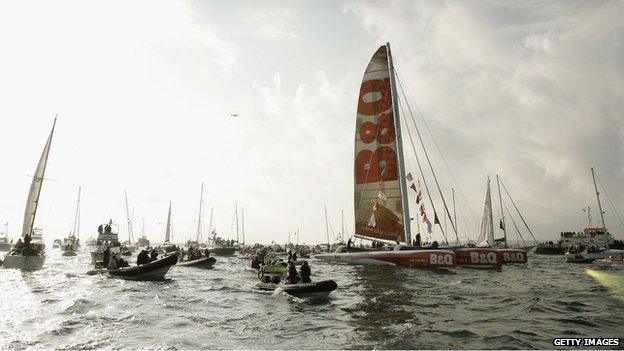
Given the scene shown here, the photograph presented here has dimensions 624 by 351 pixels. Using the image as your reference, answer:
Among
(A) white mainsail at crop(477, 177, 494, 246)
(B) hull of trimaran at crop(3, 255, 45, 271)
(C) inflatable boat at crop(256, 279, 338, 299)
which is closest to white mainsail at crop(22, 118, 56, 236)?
(B) hull of trimaran at crop(3, 255, 45, 271)

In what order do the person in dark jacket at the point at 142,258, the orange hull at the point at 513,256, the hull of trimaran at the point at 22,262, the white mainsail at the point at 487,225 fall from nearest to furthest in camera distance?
1. the person in dark jacket at the point at 142,258
2. the hull of trimaran at the point at 22,262
3. the orange hull at the point at 513,256
4. the white mainsail at the point at 487,225

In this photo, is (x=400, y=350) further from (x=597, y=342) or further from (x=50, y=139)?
(x=50, y=139)

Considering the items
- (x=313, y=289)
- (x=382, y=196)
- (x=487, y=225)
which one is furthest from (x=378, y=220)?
(x=487, y=225)

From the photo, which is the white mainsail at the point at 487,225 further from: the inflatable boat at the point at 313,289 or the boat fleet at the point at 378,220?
the inflatable boat at the point at 313,289

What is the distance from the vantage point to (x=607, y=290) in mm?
23047

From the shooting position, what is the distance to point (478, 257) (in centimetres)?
3478

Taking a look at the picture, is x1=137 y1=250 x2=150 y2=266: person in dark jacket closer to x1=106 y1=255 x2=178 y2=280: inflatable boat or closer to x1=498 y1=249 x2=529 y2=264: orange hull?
x1=106 y1=255 x2=178 y2=280: inflatable boat

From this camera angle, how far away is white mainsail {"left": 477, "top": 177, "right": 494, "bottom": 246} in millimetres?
70438

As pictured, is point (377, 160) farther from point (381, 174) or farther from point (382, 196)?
point (382, 196)

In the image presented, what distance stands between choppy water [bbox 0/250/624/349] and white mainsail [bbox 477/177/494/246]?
152 feet

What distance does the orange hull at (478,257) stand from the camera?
3475 centimetres


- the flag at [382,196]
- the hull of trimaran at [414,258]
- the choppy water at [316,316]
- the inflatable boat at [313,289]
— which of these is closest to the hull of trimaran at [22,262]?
the choppy water at [316,316]

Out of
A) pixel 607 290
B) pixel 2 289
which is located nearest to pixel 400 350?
pixel 607 290

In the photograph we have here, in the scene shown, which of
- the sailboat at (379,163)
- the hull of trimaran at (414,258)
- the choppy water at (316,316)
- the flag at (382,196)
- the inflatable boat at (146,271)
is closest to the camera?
the choppy water at (316,316)
